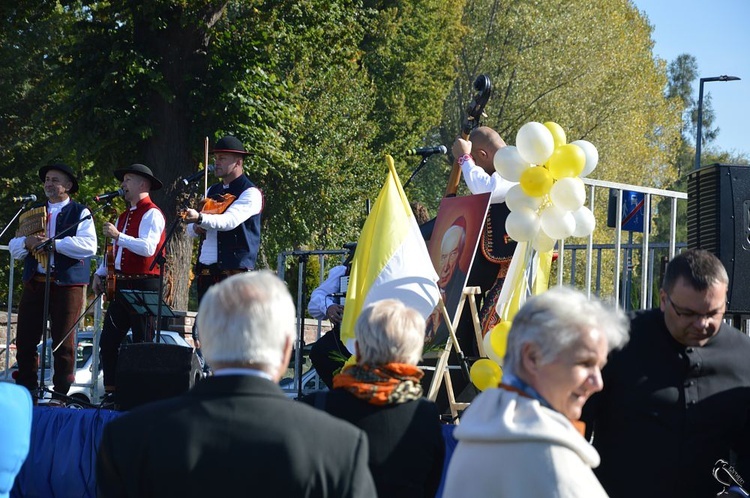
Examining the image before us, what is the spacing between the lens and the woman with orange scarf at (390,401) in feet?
11.4

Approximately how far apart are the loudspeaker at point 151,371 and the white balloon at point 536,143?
2481mm

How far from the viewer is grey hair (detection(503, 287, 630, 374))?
262 centimetres

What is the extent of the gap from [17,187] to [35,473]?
18913 mm

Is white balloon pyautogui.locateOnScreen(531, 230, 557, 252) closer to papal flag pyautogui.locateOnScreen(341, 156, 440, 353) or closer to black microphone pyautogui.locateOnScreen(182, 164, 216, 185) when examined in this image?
papal flag pyautogui.locateOnScreen(341, 156, 440, 353)

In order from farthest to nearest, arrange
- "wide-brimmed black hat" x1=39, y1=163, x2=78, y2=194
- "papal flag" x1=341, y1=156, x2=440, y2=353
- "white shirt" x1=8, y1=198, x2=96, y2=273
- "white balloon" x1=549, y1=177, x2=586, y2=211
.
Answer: "wide-brimmed black hat" x1=39, y1=163, x2=78, y2=194, "white shirt" x1=8, y1=198, x2=96, y2=273, "papal flag" x1=341, y1=156, x2=440, y2=353, "white balloon" x1=549, y1=177, x2=586, y2=211

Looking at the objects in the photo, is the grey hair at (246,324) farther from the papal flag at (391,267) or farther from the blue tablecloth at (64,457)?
the blue tablecloth at (64,457)

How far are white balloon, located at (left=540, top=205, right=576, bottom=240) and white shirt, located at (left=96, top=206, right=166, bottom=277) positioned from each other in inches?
135

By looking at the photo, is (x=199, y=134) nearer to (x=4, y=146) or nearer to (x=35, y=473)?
(x=35, y=473)

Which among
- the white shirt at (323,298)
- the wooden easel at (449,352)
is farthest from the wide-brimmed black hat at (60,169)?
the wooden easel at (449,352)

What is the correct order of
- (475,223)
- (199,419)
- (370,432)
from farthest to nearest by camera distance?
(475,223) < (370,432) < (199,419)

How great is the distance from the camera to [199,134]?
15516 mm

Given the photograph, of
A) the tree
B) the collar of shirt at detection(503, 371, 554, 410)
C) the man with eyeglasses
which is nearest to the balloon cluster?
the man with eyeglasses

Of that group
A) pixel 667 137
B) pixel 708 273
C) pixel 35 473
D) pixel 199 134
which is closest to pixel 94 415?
pixel 35 473

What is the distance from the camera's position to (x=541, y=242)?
5.82m
